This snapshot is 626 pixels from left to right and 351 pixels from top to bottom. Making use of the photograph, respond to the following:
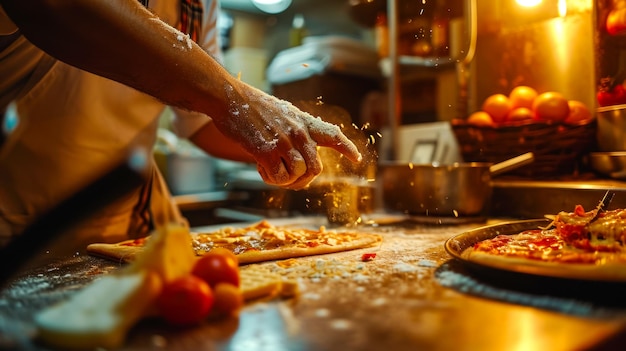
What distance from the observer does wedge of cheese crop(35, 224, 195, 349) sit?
666mm

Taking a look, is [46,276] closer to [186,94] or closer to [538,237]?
[186,94]

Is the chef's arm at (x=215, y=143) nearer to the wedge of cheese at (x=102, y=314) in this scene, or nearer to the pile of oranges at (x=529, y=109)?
the pile of oranges at (x=529, y=109)

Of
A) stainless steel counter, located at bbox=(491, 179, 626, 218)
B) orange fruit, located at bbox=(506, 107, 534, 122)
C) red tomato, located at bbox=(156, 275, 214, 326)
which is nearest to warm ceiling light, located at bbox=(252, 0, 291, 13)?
orange fruit, located at bbox=(506, 107, 534, 122)

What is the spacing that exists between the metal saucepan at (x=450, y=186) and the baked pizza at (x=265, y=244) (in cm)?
37

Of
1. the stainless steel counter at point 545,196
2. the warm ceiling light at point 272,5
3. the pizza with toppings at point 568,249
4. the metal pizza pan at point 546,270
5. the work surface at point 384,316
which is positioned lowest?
the work surface at point 384,316

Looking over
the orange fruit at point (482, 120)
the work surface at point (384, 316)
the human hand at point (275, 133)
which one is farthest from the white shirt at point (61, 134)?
the orange fruit at point (482, 120)

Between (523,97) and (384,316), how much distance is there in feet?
4.54

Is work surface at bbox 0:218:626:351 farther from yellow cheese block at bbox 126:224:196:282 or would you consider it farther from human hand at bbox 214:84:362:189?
human hand at bbox 214:84:362:189

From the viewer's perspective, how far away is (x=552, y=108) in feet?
5.77

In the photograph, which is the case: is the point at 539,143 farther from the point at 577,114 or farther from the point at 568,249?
the point at 568,249

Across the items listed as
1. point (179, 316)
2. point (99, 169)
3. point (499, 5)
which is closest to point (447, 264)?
point (179, 316)

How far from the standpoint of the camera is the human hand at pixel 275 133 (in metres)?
1.16

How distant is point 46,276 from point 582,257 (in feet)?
3.46

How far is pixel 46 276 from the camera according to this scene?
1105mm
